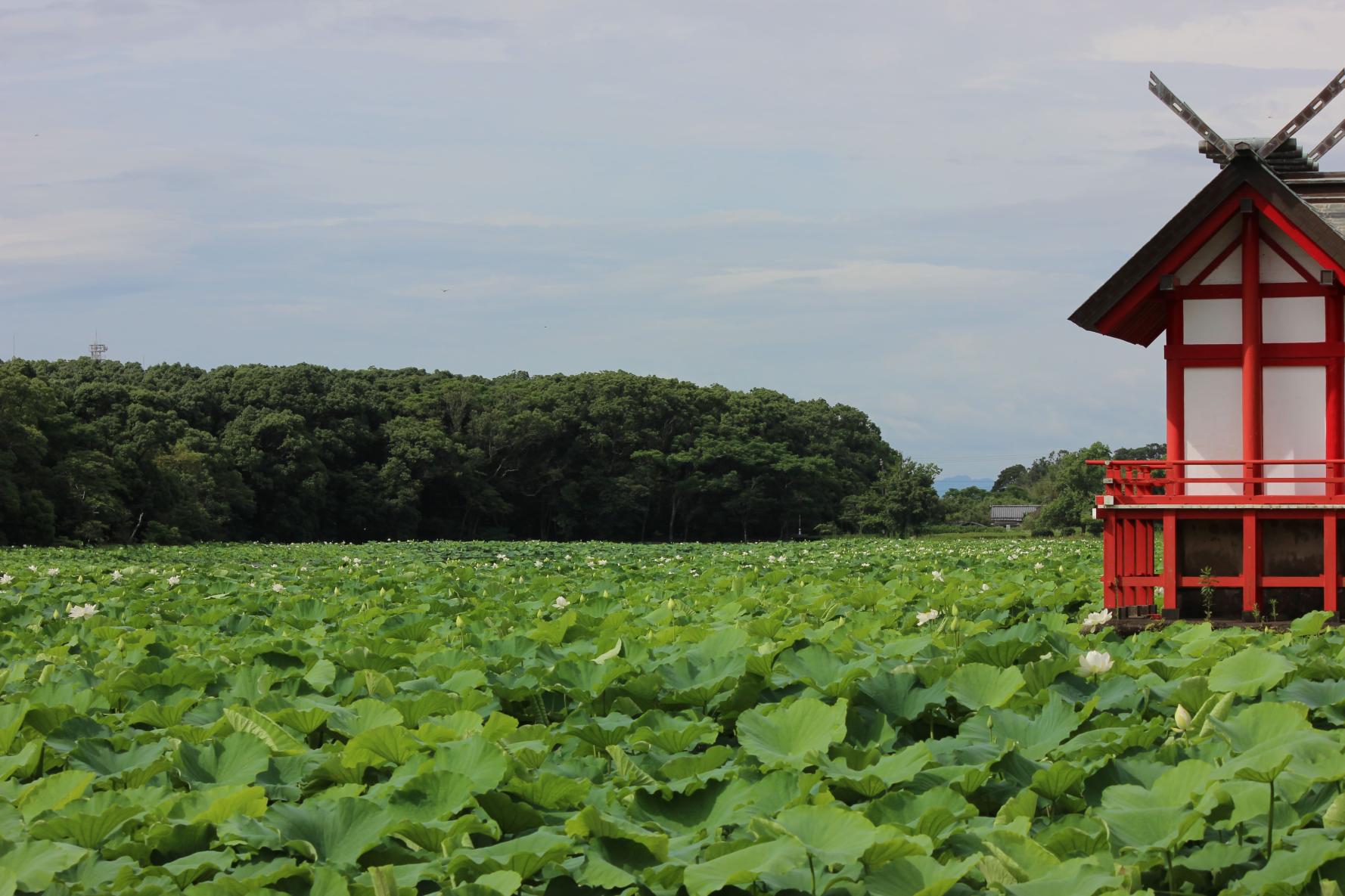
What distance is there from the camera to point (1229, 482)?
10016 mm

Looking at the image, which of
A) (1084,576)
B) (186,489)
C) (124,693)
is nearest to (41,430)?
(186,489)

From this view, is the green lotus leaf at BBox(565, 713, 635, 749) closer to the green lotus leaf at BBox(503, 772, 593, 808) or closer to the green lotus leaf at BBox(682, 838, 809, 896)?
the green lotus leaf at BBox(503, 772, 593, 808)

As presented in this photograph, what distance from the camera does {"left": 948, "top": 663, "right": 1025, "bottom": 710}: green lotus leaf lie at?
4.23 metres

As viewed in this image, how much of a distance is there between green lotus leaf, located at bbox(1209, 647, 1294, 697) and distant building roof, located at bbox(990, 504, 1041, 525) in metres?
115

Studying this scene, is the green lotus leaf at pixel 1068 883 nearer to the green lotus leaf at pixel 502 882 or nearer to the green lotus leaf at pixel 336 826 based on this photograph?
the green lotus leaf at pixel 502 882

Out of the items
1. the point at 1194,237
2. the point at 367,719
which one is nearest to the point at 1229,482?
the point at 1194,237

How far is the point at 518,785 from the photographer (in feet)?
10.8

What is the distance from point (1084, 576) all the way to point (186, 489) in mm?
47979

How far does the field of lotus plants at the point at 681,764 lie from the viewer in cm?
276

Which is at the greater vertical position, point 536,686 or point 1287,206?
point 1287,206

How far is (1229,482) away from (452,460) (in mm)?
62496

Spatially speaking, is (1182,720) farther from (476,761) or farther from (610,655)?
(610,655)

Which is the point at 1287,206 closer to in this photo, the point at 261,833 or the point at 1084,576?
the point at 1084,576

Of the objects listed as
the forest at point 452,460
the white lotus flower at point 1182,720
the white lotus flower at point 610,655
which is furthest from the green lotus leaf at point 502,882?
Result: the forest at point 452,460
